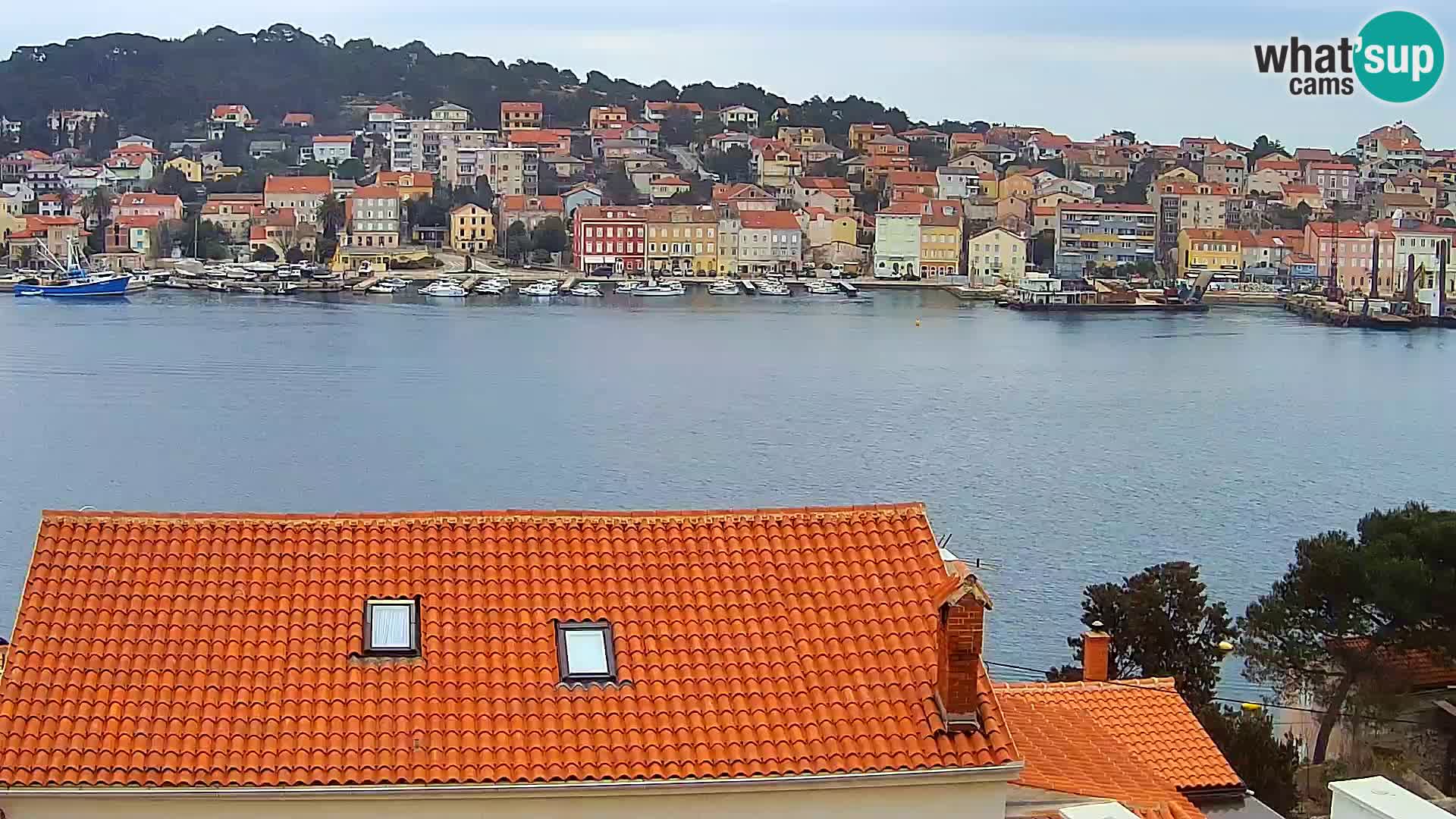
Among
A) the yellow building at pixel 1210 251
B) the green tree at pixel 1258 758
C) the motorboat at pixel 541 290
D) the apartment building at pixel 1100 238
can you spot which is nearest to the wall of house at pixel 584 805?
the green tree at pixel 1258 758

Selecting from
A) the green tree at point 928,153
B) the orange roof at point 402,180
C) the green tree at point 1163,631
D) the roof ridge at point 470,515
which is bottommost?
the green tree at point 1163,631

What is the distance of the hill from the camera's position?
8925 centimetres

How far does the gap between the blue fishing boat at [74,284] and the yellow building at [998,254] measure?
2495cm

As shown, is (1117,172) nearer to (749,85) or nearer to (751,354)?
(749,85)

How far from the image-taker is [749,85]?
93000 millimetres

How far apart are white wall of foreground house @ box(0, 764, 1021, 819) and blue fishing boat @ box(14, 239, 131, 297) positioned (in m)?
49.4

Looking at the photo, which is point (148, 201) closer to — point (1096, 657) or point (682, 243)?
point (682, 243)

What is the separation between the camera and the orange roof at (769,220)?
59719 mm

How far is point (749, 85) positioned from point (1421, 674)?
283ft

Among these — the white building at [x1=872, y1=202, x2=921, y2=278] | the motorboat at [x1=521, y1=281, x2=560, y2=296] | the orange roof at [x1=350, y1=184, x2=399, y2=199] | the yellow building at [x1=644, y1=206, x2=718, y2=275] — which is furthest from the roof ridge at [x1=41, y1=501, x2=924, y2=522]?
the orange roof at [x1=350, y1=184, x2=399, y2=199]

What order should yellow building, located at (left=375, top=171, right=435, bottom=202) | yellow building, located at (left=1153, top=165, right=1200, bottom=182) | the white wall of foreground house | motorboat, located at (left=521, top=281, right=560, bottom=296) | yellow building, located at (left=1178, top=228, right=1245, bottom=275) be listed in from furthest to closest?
yellow building, located at (left=1153, top=165, right=1200, bottom=182) < yellow building, located at (left=375, top=171, right=435, bottom=202) < yellow building, located at (left=1178, top=228, right=1245, bottom=275) < motorboat, located at (left=521, top=281, right=560, bottom=296) < the white wall of foreground house

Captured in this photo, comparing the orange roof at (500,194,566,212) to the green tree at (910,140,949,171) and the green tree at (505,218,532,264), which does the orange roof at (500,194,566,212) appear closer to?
the green tree at (505,218,532,264)

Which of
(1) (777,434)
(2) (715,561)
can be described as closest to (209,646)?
(2) (715,561)

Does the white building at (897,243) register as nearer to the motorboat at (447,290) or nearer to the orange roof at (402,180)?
the motorboat at (447,290)
